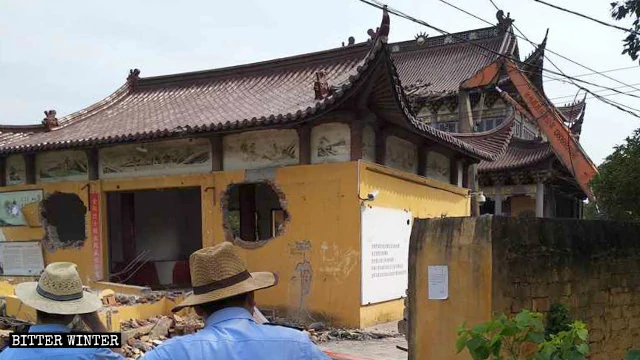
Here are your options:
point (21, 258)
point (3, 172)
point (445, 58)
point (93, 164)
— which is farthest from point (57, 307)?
point (445, 58)

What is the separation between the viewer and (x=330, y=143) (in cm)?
912

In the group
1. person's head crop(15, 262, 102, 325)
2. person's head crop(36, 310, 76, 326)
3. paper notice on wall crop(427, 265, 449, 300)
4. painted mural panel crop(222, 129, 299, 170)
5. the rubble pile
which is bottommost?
the rubble pile

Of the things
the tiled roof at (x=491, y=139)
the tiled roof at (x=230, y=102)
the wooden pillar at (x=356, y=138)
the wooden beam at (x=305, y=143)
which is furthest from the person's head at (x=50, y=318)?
the tiled roof at (x=491, y=139)

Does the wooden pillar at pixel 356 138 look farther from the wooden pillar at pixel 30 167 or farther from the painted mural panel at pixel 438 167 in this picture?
the wooden pillar at pixel 30 167

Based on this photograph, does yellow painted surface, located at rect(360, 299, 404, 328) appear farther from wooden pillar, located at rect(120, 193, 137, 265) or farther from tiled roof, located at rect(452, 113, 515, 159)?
wooden pillar, located at rect(120, 193, 137, 265)

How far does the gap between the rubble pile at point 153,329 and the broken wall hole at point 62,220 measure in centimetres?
424

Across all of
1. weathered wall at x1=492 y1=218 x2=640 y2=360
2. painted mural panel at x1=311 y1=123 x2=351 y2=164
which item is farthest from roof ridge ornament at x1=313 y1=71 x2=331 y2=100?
weathered wall at x1=492 y1=218 x2=640 y2=360

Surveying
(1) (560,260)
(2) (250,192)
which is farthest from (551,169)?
(1) (560,260)

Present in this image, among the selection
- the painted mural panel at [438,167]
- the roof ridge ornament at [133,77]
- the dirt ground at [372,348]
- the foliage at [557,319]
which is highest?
the roof ridge ornament at [133,77]

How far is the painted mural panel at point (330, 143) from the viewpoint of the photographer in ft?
29.5

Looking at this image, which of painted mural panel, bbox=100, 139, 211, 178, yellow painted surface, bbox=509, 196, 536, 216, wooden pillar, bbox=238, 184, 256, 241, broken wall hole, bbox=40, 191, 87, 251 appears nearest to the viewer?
Answer: painted mural panel, bbox=100, 139, 211, 178

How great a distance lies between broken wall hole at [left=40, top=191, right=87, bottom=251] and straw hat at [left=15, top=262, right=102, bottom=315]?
9.63 meters

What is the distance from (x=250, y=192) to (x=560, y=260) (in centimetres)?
831

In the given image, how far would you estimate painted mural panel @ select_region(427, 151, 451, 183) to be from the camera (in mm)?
11766
